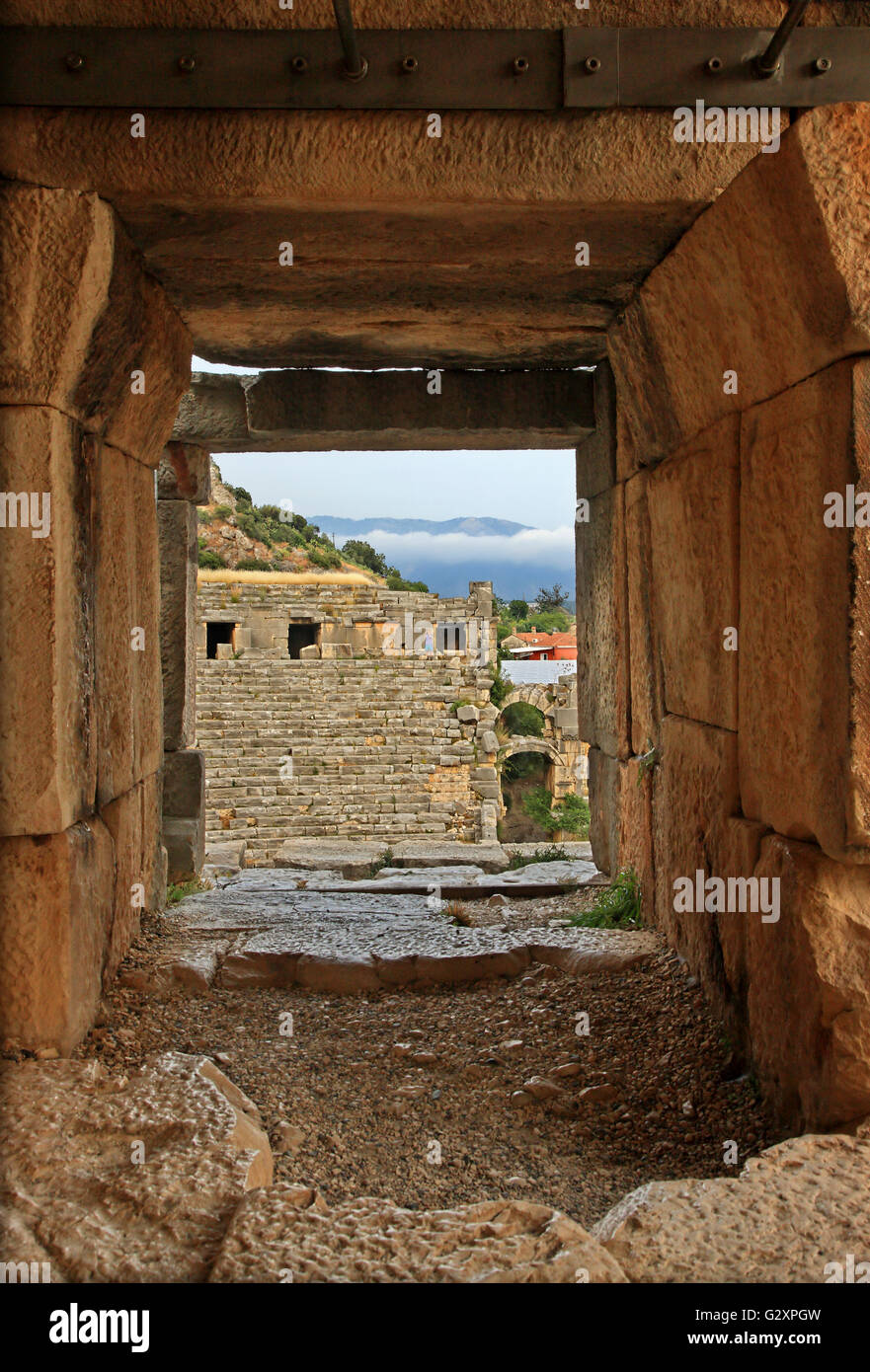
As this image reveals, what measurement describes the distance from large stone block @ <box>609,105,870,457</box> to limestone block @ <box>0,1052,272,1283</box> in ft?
7.71

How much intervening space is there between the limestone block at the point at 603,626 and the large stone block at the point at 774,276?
150 cm

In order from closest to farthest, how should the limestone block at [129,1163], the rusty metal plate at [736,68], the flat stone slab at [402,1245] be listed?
the flat stone slab at [402,1245] → the limestone block at [129,1163] → the rusty metal plate at [736,68]

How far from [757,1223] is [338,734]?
13.8 meters

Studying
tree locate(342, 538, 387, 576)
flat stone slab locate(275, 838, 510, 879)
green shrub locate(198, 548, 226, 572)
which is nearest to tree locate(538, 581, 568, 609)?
tree locate(342, 538, 387, 576)

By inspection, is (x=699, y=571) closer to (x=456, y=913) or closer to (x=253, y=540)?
(x=456, y=913)

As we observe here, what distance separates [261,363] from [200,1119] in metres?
3.40

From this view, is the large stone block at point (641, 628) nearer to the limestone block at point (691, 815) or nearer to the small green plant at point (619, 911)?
the limestone block at point (691, 815)

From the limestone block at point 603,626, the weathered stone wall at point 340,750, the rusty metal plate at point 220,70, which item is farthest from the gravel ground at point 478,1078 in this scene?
the weathered stone wall at point 340,750

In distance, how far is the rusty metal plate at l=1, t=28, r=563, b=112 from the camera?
2.39 m

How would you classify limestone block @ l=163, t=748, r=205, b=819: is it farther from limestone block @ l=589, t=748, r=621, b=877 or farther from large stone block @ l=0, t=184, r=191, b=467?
large stone block @ l=0, t=184, r=191, b=467

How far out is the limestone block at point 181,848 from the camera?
208 inches

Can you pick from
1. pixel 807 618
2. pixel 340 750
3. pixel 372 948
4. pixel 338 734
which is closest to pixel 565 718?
pixel 338 734

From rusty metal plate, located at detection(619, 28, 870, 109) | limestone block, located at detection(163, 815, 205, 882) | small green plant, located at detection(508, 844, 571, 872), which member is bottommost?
small green plant, located at detection(508, 844, 571, 872)

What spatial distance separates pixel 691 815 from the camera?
3305mm
